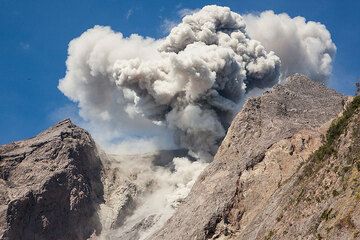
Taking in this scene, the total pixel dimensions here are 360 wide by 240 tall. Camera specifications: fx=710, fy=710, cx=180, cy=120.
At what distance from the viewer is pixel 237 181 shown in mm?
72688

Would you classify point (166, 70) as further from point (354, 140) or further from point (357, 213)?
point (357, 213)

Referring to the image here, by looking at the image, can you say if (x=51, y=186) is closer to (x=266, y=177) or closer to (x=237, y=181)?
(x=237, y=181)

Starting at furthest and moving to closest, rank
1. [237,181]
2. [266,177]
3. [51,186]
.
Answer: [51,186] → [237,181] → [266,177]

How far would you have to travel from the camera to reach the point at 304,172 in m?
51.7

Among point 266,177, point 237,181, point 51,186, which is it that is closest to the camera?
point 266,177

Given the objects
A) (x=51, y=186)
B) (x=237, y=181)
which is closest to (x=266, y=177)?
(x=237, y=181)

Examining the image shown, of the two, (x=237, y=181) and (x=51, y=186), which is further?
(x=51, y=186)

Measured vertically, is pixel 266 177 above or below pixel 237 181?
below

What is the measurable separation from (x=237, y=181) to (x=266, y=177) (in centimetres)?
378

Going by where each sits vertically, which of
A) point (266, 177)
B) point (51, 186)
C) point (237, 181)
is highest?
point (51, 186)

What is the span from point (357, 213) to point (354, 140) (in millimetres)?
9901

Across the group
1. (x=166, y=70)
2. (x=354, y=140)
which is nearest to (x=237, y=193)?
(x=354, y=140)

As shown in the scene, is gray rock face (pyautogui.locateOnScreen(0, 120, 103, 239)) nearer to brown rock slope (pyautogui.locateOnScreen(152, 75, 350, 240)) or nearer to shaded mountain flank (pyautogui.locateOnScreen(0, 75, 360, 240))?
shaded mountain flank (pyautogui.locateOnScreen(0, 75, 360, 240))

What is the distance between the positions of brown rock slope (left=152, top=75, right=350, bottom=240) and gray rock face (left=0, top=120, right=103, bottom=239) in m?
38.0
